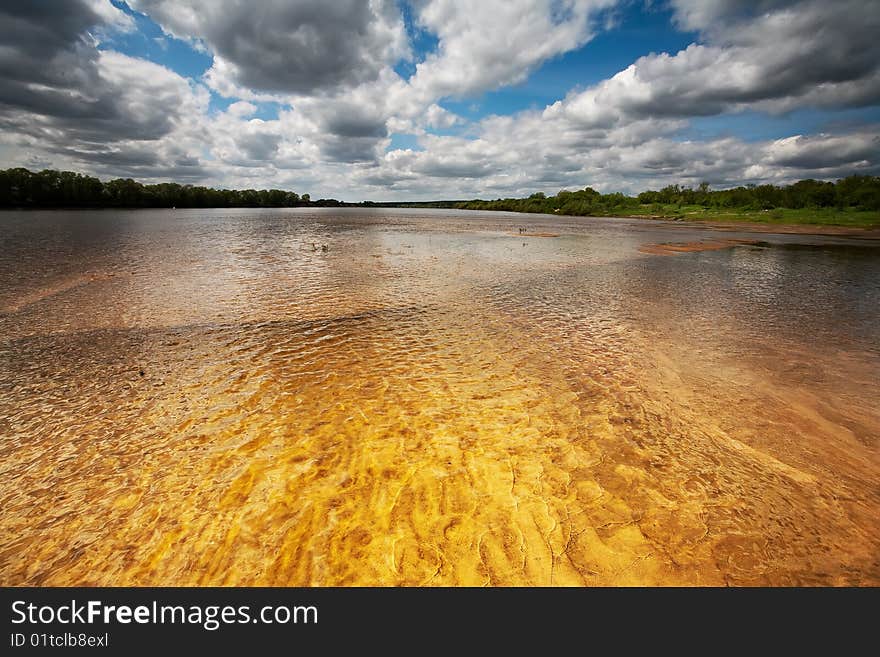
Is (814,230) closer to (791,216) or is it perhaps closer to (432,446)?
(791,216)

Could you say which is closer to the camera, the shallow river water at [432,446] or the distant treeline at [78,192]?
the shallow river water at [432,446]

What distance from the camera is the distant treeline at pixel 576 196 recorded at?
74.9m

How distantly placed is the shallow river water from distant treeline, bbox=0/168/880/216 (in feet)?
303

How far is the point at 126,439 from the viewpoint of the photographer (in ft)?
16.1

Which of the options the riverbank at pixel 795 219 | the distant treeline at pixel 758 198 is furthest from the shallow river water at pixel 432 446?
the distant treeline at pixel 758 198

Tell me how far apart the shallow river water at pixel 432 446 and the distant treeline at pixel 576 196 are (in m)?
92.5

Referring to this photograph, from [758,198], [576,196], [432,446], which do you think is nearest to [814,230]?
[758,198]

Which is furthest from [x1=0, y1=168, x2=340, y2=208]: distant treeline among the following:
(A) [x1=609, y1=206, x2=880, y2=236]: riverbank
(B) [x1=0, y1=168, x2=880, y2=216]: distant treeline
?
(A) [x1=609, y1=206, x2=880, y2=236]: riverbank

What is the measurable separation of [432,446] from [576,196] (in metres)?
188

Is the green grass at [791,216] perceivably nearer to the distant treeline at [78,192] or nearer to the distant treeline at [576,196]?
the distant treeline at [576,196]

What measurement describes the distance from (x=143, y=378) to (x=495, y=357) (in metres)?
6.41

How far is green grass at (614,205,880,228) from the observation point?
203 ft

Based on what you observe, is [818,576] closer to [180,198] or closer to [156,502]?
[156,502]

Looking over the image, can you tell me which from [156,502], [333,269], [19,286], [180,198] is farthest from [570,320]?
[180,198]
